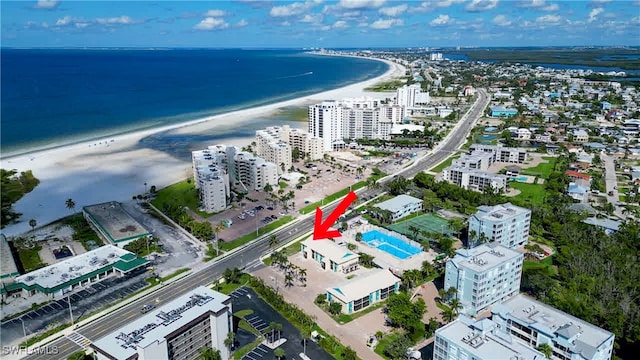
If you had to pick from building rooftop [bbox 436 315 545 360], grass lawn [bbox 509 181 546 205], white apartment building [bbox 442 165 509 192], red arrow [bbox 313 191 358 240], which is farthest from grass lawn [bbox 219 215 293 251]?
grass lawn [bbox 509 181 546 205]

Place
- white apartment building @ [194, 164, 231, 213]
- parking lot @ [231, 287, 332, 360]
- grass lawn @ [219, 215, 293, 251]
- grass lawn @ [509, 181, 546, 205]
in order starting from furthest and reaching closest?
grass lawn @ [509, 181, 546, 205] → white apartment building @ [194, 164, 231, 213] → grass lawn @ [219, 215, 293, 251] → parking lot @ [231, 287, 332, 360]

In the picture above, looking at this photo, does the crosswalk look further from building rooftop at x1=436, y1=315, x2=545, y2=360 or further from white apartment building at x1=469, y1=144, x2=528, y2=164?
white apartment building at x1=469, y1=144, x2=528, y2=164

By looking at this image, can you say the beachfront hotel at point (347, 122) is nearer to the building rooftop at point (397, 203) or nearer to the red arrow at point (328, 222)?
the red arrow at point (328, 222)

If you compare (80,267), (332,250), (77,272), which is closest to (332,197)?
(332,250)

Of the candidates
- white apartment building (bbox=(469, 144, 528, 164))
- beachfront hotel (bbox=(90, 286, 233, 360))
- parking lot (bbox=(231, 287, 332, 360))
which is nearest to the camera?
beachfront hotel (bbox=(90, 286, 233, 360))

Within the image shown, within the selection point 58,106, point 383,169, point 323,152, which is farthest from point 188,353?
point 58,106

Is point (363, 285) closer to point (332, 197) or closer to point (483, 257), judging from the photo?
point (483, 257)
